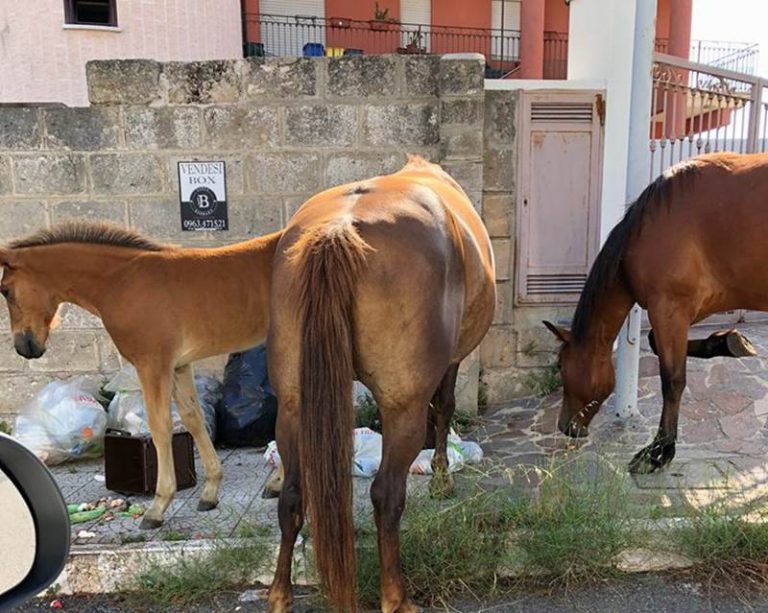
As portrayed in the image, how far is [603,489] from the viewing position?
3102 millimetres

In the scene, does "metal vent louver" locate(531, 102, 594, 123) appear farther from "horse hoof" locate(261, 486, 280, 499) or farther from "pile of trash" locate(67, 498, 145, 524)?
"pile of trash" locate(67, 498, 145, 524)

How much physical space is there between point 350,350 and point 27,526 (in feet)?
3.53

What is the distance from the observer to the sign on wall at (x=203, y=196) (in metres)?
4.82

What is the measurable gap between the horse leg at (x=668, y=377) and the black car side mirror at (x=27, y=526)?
297 centimetres

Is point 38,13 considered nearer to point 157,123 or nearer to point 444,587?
point 157,123

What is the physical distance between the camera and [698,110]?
5.58m

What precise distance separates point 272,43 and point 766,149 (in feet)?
55.9

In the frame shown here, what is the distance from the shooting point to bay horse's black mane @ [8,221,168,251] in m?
3.11

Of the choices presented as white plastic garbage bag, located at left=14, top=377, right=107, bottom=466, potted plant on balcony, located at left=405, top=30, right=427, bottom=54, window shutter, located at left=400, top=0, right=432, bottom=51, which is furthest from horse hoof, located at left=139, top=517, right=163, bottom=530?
window shutter, located at left=400, top=0, right=432, bottom=51

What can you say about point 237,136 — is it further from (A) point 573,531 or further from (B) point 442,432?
(A) point 573,531

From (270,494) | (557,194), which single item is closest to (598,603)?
(270,494)

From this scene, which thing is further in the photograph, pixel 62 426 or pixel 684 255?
pixel 62 426

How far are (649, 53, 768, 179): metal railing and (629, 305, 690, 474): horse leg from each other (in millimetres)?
2228

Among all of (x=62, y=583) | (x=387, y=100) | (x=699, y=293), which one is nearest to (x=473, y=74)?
(x=387, y=100)
